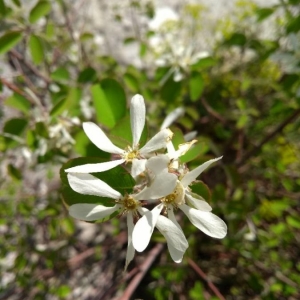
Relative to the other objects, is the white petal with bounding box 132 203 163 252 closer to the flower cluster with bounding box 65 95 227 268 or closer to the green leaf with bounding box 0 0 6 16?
the flower cluster with bounding box 65 95 227 268

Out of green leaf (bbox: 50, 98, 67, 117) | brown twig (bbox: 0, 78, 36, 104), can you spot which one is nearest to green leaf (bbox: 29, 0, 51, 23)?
brown twig (bbox: 0, 78, 36, 104)

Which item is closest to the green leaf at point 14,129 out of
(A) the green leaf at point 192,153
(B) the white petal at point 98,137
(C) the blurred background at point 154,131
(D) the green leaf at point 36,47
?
(C) the blurred background at point 154,131

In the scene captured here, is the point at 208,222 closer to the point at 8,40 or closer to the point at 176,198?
the point at 176,198

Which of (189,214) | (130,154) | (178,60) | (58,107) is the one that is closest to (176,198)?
(189,214)

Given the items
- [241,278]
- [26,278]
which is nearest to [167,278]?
[241,278]

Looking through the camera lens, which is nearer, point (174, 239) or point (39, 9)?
point (174, 239)

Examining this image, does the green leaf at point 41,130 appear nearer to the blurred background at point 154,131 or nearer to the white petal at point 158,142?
the blurred background at point 154,131
